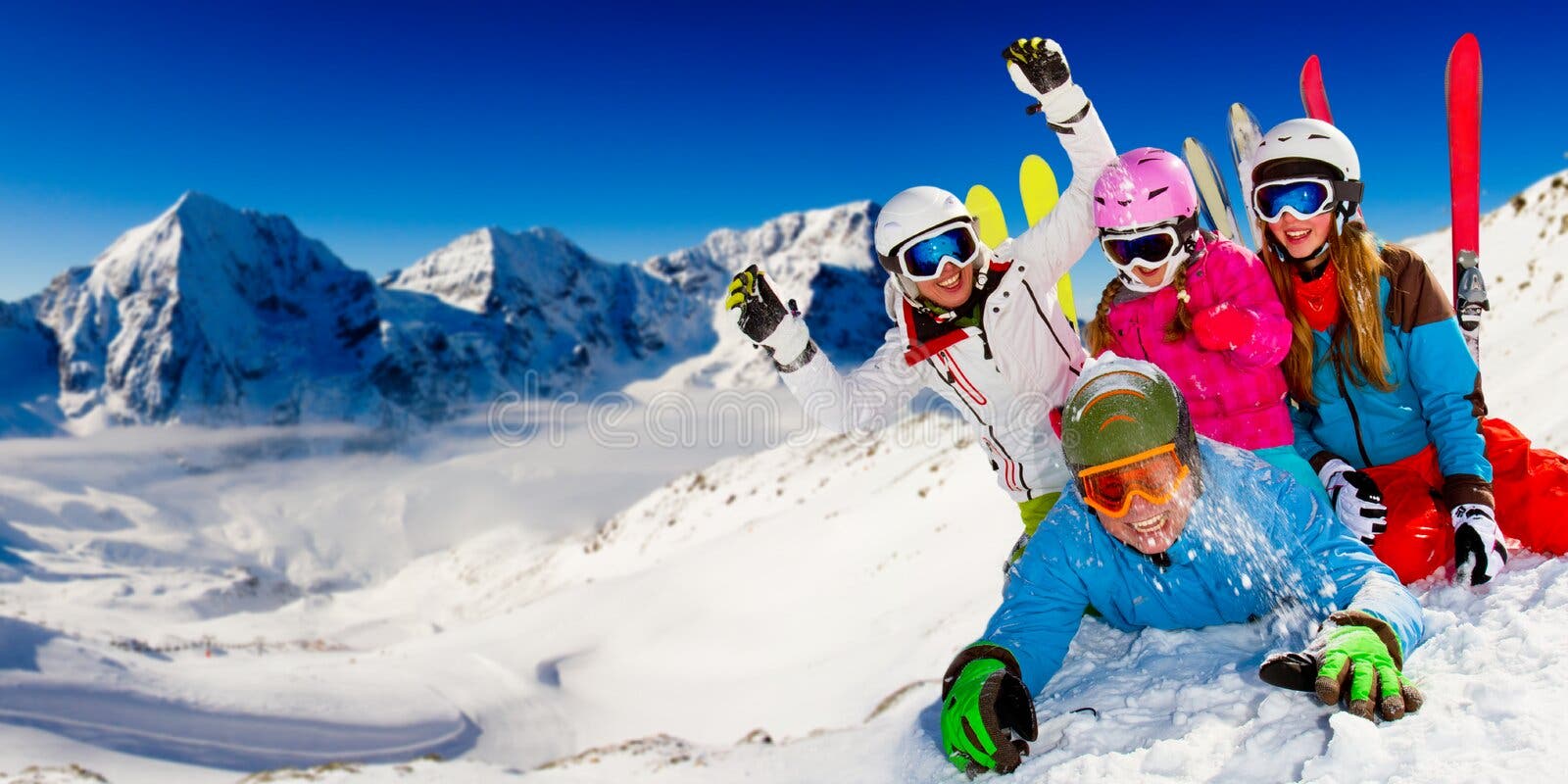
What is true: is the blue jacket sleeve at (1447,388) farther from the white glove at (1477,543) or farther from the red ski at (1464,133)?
the red ski at (1464,133)

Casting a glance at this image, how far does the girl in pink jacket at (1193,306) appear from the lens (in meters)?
3.35

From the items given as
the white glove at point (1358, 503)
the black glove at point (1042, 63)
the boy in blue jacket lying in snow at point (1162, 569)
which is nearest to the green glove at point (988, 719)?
the boy in blue jacket lying in snow at point (1162, 569)

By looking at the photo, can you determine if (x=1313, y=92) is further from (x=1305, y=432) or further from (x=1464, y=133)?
(x=1305, y=432)

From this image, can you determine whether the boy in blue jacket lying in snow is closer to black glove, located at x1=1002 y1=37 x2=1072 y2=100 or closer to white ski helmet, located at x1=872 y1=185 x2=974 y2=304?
white ski helmet, located at x1=872 y1=185 x2=974 y2=304

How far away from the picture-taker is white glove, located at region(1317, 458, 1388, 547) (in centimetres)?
306

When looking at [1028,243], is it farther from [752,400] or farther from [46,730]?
[46,730]

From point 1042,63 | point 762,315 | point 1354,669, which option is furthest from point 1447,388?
point 762,315

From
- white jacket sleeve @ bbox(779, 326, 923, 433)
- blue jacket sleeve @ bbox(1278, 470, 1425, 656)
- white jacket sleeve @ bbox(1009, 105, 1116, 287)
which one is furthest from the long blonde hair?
white jacket sleeve @ bbox(779, 326, 923, 433)

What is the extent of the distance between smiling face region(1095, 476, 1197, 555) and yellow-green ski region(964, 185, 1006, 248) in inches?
111

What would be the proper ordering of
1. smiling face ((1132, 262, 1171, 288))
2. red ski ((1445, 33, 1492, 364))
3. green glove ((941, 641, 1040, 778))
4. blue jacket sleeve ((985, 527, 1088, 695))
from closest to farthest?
green glove ((941, 641, 1040, 778)) < blue jacket sleeve ((985, 527, 1088, 695)) < smiling face ((1132, 262, 1171, 288)) < red ski ((1445, 33, 1492, 364))

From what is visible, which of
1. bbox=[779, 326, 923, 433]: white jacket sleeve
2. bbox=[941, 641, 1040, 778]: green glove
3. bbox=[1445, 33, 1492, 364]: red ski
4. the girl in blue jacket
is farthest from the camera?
bbox=[1445, 33, 1492, 364]: red ski

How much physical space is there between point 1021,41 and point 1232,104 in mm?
2724

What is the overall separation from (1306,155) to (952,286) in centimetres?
159

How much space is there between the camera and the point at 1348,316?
3.41 m
